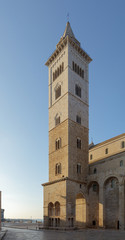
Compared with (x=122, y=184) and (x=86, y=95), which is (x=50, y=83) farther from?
(x=122, y=184)

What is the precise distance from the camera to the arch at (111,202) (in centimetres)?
3169

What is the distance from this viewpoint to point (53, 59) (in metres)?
45.7

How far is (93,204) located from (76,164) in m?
6.70

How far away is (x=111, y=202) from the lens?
32781 mm

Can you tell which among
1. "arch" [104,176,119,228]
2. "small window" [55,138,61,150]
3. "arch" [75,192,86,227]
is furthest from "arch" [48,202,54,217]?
"small window" [55,138,61,150]

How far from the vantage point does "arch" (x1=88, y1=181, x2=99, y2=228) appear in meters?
34.1

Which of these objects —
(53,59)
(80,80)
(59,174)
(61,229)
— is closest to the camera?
(61,229)

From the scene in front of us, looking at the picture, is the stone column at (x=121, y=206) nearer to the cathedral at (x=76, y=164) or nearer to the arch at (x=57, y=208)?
the cathedral at (x=76, y=164)

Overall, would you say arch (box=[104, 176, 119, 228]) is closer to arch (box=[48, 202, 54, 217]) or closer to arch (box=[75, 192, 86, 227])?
arch (box=[75, 192, 86, 227])

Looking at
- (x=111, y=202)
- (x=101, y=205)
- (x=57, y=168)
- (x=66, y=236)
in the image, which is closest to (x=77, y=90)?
(x=57, y=168)

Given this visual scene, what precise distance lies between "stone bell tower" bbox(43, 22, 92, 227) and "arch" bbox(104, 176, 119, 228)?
3610 mm

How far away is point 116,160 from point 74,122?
30.8 ft

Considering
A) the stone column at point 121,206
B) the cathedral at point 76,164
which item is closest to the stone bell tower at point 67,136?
the cathedral at point 76,164

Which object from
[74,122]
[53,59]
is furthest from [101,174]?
[53,59]
